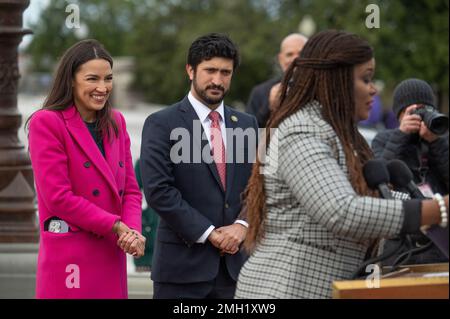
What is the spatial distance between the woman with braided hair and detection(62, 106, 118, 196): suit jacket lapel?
4.12 ft

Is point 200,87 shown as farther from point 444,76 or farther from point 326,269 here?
point 444,76

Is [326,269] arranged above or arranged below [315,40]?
below

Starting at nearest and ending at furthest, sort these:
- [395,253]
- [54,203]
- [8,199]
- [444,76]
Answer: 1. [395,253]
2. [54,203]
3. [8,199]
4. [444,76]

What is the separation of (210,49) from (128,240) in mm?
1200

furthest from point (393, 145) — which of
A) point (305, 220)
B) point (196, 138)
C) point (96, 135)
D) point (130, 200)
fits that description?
point (305, 220)

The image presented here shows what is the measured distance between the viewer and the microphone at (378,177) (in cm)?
342

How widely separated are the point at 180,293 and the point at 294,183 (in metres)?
1.81

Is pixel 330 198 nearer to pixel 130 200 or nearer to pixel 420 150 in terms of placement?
pixel 130 200

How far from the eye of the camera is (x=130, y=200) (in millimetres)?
5016

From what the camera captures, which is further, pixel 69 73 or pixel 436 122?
pixel 436 122

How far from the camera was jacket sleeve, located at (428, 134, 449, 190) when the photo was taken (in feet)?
19.0

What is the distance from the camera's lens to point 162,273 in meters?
5.14

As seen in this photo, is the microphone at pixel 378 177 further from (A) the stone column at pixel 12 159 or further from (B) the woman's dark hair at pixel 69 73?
(A) the stone column at pixel 12 159
